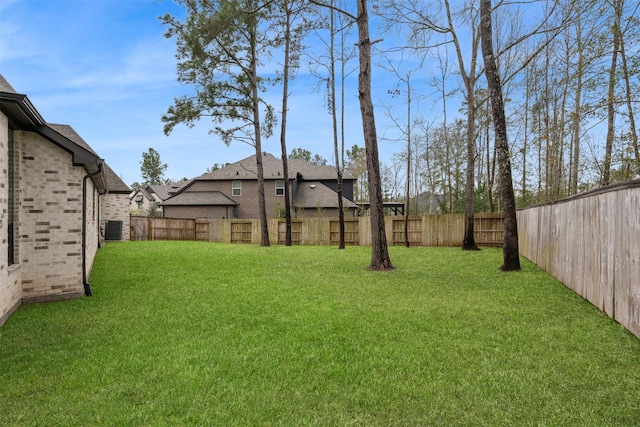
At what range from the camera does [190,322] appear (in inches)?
201

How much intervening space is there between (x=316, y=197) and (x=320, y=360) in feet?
80.5

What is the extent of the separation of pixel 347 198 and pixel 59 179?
78.1 ft

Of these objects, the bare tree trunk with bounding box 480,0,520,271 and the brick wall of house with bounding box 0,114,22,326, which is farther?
the bare tree trunk with bounding box 480,0,520,271

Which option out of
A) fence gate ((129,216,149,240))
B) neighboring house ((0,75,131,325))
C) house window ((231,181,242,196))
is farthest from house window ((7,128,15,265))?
house window ((231,181,242,196))

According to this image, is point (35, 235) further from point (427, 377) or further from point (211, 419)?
point (427, 377)

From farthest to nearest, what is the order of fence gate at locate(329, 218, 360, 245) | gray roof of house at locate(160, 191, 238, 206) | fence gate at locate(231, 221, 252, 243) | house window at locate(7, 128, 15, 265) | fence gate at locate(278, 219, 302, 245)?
gray roof of house at locate(160, 191, 238, 206), fence gate at locate(231, 221, 252, 243), fence gate at locate(278, 219, 302, 245), fence gate at locate(329, 218, 360, 245), house window at locate(7, 128, 15, 265)

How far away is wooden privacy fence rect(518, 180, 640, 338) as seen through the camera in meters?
4.43

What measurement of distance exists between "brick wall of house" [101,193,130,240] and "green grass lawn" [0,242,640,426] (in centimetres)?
1587

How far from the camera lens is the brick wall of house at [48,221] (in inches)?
248

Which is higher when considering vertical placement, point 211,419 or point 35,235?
point 35,235

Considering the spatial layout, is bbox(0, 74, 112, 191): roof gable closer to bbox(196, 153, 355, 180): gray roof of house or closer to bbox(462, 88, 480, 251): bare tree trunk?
bbox(462, 88, 480, 251): bare tree trunk

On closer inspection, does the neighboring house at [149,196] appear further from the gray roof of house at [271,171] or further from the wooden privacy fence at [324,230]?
the wooden privacy fence at [324,230]

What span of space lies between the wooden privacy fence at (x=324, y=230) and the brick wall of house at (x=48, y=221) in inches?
570

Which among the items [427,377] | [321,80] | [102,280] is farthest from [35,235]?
[321,80]
